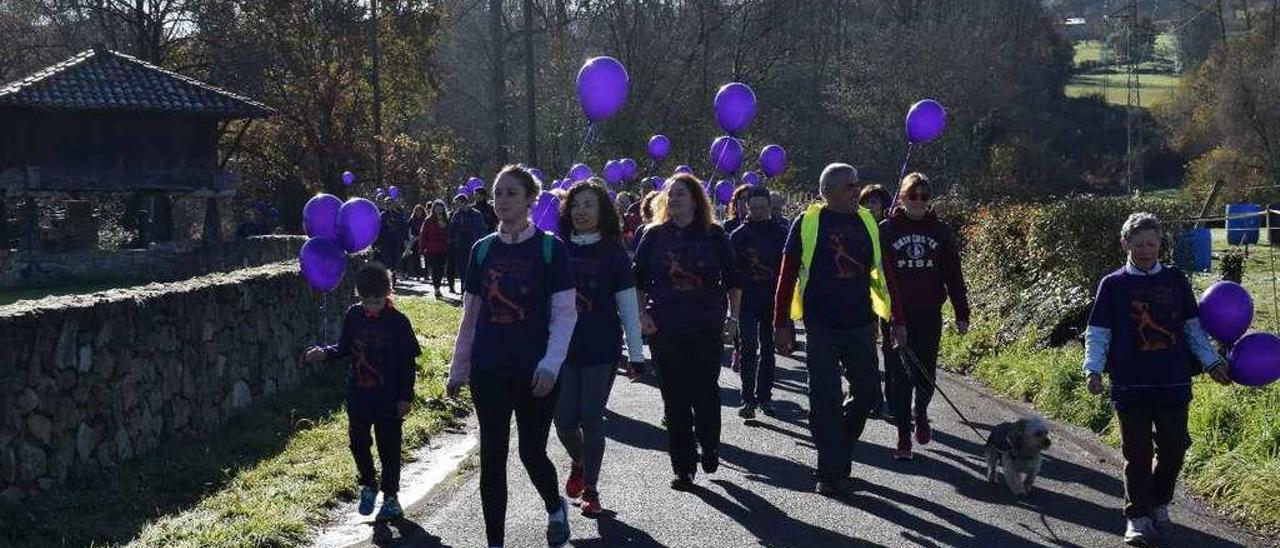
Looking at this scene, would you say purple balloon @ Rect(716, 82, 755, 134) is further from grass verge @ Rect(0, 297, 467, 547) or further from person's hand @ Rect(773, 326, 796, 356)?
person's hand @ Rect(773, 326, 796, 356)

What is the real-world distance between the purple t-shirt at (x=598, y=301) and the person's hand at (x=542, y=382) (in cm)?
128

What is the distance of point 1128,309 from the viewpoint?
6.35 meters

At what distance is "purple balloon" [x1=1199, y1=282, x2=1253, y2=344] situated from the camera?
6352 millimetres

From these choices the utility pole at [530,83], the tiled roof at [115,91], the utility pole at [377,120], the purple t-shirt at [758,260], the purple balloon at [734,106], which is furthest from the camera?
the utility pole at [377,120]

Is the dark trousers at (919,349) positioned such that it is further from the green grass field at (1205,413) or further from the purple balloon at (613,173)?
the purple balloon at (613,173)

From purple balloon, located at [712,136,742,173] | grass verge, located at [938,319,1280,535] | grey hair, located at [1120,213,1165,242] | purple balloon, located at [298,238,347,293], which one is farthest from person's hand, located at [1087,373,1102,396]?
purple balloon, located at [712,136,742,173]

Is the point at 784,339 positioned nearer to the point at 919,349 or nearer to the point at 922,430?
the point at 919,349

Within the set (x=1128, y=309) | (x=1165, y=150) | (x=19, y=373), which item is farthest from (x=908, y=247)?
(x=1165, y=150)

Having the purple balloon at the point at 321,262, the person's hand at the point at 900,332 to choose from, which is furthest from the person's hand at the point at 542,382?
the purple balloon at the point at 321,262

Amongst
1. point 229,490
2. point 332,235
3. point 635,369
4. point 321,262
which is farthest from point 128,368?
point 635,369

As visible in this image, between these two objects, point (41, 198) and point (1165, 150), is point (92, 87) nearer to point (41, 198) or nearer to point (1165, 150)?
point (41, 198)

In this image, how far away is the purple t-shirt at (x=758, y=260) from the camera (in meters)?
10.3

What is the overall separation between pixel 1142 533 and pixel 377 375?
384cm

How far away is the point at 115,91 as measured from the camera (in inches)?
1133
